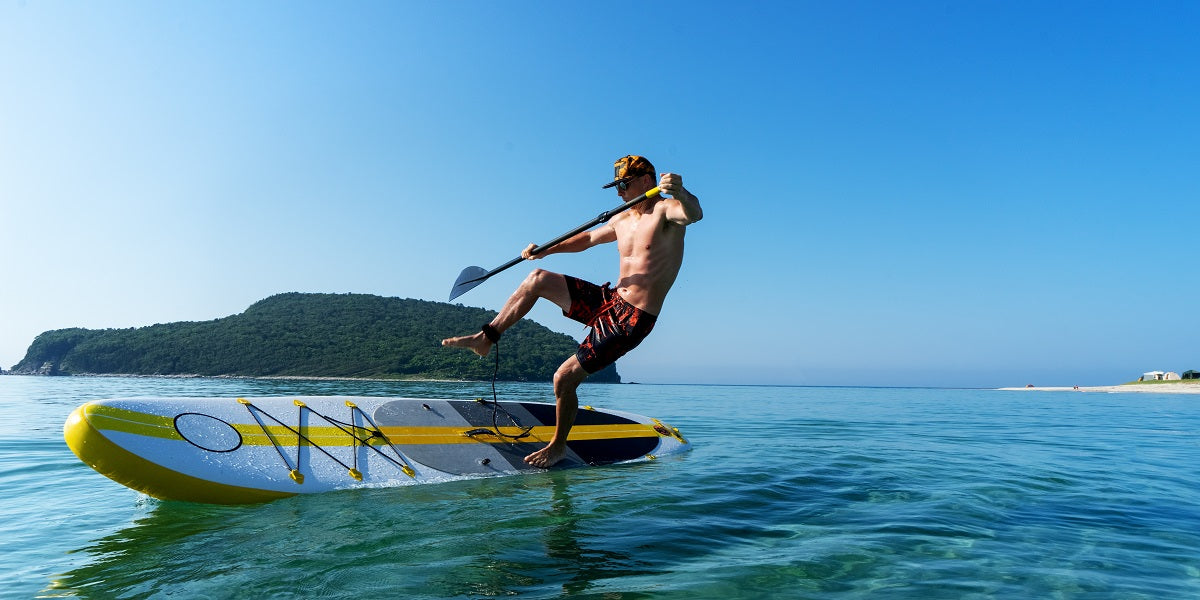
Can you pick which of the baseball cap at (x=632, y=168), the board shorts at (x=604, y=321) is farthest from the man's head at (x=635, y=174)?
the board shorts at (x=604, y=321)

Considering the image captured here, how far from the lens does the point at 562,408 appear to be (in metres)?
6.85

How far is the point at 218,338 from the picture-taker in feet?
396

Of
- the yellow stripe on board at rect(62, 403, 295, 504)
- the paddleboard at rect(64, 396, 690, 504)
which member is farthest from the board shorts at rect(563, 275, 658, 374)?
the yellow stripe on board at rect(62, 403, 295, 504)

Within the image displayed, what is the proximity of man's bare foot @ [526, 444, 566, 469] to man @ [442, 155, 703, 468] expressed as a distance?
116 centimetres

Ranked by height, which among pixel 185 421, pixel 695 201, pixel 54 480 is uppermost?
pixel 695 201

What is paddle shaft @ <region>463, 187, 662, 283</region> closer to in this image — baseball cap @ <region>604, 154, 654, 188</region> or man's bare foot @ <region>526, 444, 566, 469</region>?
baseball cap @ <region>604, 154, 654, 188</region>

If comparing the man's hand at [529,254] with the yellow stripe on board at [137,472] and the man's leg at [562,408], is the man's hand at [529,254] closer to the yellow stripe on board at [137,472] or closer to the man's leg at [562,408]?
the man's leg at [562,408]

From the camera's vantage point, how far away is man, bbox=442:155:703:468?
5715 mm

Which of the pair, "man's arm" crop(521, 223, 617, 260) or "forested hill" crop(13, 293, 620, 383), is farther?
"forested hill" crop(13, 293, 620, 383)

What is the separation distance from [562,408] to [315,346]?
11957 centimetres

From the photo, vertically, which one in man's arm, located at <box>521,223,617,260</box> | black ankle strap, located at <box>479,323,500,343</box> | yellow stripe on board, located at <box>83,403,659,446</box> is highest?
man's arm, located at <box>521,223,617,260</box>

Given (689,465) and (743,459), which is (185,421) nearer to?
(689,465)

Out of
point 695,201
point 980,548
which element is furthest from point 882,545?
point 695,201

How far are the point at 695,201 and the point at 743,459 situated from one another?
15.8 ft
